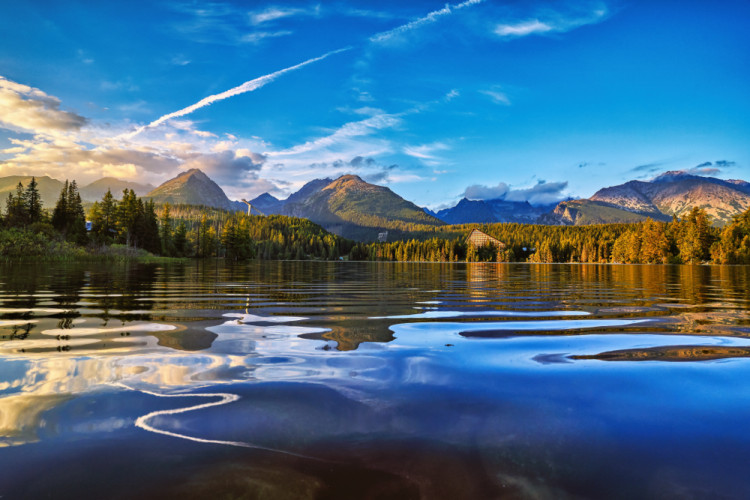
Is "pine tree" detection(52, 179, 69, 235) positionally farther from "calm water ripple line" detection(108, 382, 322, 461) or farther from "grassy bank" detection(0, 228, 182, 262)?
"calm water ripple line" detection(108, 382, 322, 461)

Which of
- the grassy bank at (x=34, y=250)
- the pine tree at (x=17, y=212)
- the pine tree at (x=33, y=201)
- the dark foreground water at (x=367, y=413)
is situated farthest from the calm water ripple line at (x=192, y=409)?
the pine tree at (x=33, y=201)

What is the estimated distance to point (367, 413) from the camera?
3.84 metres

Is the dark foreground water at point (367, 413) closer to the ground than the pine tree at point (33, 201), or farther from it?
closer to the ground

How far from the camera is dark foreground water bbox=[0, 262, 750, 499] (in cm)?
266

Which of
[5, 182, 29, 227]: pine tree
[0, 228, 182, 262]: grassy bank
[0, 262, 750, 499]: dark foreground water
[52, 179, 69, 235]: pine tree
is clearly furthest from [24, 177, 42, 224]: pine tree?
[0, 262, 750, 499]: dark foreground water

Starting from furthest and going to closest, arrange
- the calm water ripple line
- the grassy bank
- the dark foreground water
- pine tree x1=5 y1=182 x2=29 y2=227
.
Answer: pine tree x1=5 y1=182 x2=29 y2=227, the grassy bank, the calm water ripple line, the dark foreground water

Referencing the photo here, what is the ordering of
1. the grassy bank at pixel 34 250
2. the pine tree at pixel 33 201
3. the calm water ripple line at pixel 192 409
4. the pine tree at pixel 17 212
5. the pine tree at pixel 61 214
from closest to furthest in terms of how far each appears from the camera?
the calm water ripple line at pixel 192 409 → the grassy bank at pixel 34 250 → the pine tree at pixel 17 212 → the pine tree at pixel 33 201 → the pine tree at pixel 61 214

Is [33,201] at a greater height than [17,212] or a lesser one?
greater

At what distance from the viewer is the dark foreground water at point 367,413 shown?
2.66 m

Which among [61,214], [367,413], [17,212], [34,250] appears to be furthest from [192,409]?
[61,214]

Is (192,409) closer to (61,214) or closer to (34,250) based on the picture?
(34,250)

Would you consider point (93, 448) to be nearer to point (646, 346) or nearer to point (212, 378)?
point (212, 378)

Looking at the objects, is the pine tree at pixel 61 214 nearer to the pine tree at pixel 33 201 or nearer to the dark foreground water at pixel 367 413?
the pine tree at pixel 33 201

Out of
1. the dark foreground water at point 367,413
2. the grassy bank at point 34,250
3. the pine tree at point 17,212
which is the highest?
the pine tree at point 17,212
